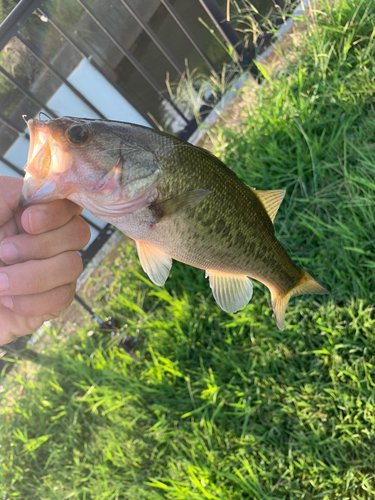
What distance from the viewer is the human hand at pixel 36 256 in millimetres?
1531

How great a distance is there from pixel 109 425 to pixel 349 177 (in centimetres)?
271

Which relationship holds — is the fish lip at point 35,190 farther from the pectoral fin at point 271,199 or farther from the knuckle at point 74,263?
the pectoral fin at point 271,199

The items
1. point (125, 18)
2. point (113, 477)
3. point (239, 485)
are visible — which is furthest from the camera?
point (125, 18)

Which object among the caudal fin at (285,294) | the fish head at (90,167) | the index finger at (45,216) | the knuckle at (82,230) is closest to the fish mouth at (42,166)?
the fish head at (90,167)

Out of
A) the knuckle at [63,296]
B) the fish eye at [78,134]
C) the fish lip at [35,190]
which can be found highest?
the fish eye at [78,134]

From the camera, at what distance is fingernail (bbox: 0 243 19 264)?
5.08ft

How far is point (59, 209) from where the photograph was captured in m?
1.53

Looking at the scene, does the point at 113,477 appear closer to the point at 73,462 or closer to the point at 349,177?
the point at 73,462

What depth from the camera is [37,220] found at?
1468 millimetres

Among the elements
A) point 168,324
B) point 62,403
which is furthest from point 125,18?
point 62,403

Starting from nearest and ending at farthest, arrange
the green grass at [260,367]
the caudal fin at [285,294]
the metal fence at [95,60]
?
the caudal fin at [285,294] → the green grass at [260,367] → the metal fence at [95,60]

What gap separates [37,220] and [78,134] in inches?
15.4

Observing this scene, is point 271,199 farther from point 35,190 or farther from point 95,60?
point 95,60

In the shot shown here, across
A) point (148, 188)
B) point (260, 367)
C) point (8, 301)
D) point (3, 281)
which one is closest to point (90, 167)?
point (148, 188)
